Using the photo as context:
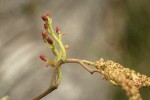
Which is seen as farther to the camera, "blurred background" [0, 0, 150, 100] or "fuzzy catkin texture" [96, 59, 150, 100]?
"blurred background" [0, 0, 150, 100]

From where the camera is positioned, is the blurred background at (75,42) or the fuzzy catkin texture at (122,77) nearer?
the fuzzy catkin texture at (122,77)

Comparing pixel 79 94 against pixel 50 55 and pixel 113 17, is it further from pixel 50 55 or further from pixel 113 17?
pixel 113 17

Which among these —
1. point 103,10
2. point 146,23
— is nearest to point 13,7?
point 103,10

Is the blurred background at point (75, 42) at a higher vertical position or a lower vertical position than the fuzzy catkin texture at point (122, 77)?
higher

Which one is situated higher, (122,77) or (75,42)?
(75,42)

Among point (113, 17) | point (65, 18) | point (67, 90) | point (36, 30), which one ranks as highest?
point (113, 17)

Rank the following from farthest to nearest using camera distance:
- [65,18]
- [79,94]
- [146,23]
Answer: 1. [65,18]
2. [79,94]
3. [146,23]

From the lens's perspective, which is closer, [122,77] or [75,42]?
[122,77]

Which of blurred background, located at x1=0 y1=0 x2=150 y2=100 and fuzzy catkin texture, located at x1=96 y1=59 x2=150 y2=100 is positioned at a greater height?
blurred background, located at x1=0 y1=0 x2=150 y2=100
